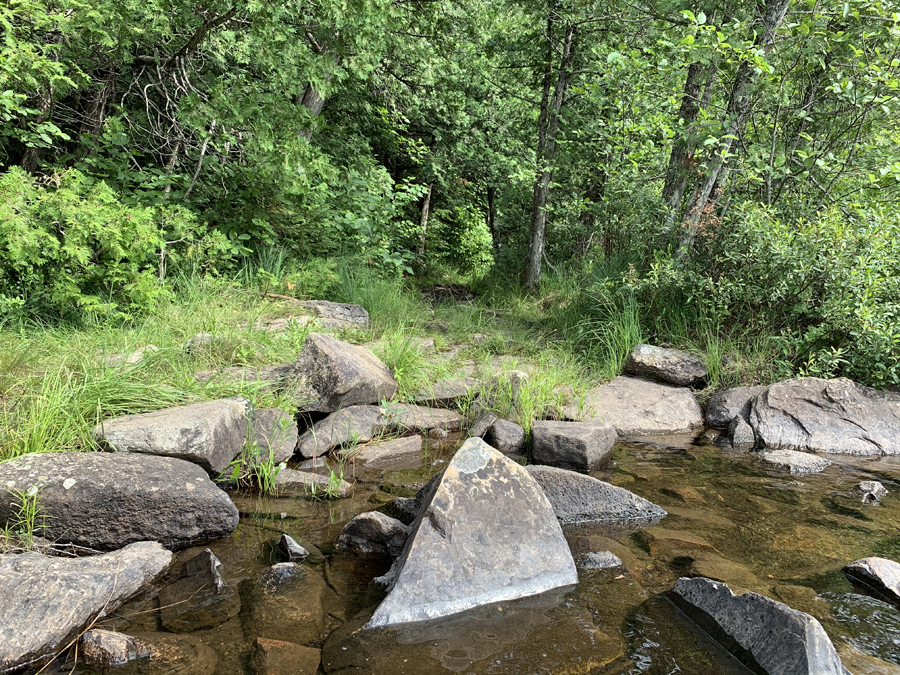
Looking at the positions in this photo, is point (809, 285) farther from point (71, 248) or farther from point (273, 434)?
point (71, 248)

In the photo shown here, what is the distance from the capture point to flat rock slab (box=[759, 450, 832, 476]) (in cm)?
452

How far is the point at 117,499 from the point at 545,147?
329 inches

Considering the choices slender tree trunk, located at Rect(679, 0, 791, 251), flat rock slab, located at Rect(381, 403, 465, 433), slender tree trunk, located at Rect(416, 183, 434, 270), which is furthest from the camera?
slender tree trunk, located at Rect(416, 183, 434, 270)

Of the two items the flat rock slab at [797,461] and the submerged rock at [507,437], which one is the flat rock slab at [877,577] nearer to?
the flat rock slab at [797,461]

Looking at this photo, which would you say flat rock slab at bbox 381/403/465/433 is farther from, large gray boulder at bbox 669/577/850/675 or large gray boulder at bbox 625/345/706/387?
large gray boulder at bbox 669/577/850/675

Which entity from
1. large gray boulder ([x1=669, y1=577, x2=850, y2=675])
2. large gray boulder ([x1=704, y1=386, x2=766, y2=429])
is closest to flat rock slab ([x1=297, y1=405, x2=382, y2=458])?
large gray boulder ([x1=669, y1=577, x2=850, y2=675])

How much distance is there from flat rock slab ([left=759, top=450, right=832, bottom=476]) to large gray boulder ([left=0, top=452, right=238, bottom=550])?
406 cm

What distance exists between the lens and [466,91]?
11.8 meters

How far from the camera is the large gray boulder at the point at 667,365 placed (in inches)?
241

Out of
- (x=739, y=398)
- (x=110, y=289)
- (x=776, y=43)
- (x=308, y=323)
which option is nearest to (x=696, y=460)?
(x=739, y=398)

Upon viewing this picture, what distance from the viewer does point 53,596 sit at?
7.43 ft

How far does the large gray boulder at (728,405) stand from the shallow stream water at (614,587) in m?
1.26

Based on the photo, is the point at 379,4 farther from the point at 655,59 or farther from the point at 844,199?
the point at 844,199

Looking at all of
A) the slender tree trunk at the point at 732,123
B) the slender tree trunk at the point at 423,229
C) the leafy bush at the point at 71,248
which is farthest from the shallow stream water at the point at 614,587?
the slender tree trunk at the point at 423,229
